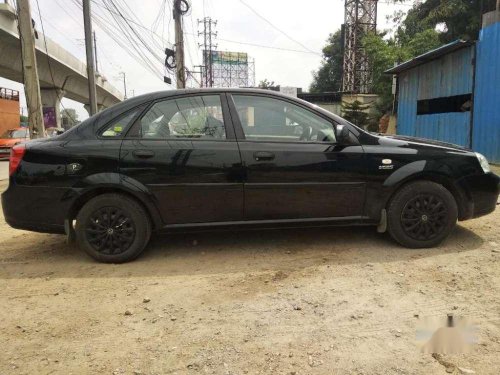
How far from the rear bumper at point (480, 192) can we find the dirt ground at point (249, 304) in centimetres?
36

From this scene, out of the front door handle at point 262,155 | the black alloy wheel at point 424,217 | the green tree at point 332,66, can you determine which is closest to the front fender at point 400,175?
the black alloy wheel at point 424,217

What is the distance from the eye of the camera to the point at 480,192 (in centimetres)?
429

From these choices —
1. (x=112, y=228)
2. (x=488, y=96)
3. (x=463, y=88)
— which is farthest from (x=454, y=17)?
(x=112, y=228)

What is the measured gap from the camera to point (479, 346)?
2574 millimetres

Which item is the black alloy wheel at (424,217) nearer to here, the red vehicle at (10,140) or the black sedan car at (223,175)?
the black sedan car at (223,175)

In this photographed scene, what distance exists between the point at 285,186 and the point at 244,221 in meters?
0.50

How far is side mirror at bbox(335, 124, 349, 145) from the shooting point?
3.99 meters

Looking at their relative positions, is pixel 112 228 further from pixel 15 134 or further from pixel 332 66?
pixel 332 66

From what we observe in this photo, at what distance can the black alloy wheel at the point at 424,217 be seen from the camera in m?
4.19

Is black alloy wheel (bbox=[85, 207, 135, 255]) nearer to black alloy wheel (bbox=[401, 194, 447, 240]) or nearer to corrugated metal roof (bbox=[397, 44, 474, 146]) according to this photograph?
black alloy wheel (bbox=[401, 194, 447, 240])

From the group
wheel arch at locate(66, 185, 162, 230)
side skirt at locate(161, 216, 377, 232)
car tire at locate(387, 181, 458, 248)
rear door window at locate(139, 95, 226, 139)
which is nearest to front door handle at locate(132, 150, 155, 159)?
rear door window at locate(139, 95, 226, 139)

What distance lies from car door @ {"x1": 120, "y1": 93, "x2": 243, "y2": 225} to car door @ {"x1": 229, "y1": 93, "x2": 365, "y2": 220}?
0.14 m

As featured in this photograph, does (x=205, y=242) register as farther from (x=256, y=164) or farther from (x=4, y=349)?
(x=4, y=349)

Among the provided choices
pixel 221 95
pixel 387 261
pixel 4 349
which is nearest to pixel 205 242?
pixel 221 95
